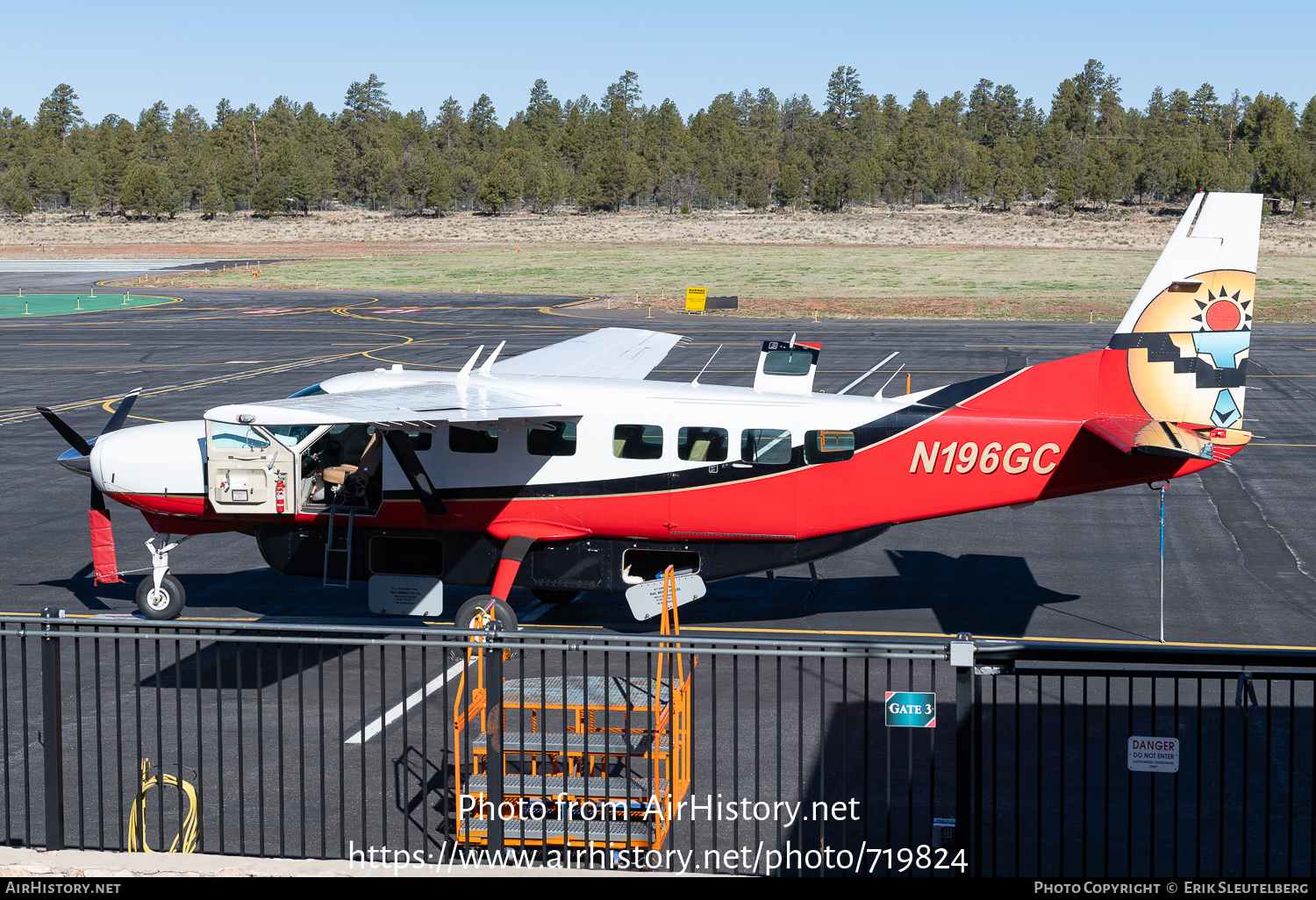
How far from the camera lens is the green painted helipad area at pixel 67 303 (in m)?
69.4

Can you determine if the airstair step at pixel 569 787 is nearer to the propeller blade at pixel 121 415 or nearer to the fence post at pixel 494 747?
the fence post at pixel 494 747

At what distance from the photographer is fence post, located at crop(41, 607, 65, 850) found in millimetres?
8203

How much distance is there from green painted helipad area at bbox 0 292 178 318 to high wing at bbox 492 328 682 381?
5645 centimetres

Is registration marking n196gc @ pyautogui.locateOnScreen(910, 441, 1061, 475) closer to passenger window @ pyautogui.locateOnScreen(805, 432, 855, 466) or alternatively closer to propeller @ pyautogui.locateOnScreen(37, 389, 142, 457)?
passenger window @ pyautogui.locateOnScreen(805, 432, 855, 466)

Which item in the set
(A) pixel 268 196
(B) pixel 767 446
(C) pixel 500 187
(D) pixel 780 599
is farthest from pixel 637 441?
(A) pixel 268 196

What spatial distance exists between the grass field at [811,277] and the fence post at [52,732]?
5998 cm

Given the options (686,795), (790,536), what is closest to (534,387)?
(790,536)

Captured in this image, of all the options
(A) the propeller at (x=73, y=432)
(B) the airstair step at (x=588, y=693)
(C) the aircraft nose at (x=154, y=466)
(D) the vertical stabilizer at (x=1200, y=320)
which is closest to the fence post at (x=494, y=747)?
(B) the airstair step at (x=588, y=693)

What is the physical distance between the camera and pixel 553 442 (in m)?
15.6

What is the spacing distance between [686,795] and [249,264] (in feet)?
335

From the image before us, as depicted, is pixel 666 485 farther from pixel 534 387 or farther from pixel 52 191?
pixel 52 191

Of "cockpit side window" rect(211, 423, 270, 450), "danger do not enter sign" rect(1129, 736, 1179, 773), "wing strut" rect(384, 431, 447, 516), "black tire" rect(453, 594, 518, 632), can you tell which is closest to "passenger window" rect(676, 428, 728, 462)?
"black tire" rect(453, 594, 518, 632)

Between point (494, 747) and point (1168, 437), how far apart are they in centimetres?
961

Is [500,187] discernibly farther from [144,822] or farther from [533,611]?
[144,822]
